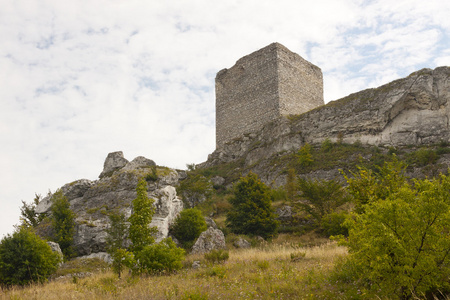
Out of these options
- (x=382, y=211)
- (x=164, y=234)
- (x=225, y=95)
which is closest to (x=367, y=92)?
(x=225, y=95)

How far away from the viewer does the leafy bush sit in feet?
38.7

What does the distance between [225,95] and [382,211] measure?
33.5 m

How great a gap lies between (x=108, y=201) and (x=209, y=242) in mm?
8025

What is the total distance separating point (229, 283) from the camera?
959cm

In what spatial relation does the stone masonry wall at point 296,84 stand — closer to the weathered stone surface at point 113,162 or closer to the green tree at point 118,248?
the weathered stone surface at point 113,162

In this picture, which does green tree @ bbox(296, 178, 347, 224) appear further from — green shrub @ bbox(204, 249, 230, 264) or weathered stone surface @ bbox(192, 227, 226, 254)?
green shrub @ bbox(204, 249, 230, 264)

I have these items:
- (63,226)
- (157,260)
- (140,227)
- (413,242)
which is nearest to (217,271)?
(157,260)

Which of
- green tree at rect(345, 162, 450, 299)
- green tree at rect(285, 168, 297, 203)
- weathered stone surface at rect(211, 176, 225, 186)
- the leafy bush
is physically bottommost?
the leafy bush

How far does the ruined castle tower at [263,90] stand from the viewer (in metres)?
34.6

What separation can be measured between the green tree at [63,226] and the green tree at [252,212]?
8.16 metres

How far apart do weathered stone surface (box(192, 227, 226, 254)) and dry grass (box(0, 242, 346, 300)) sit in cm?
362

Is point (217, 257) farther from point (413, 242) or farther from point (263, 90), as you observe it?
point (263, 90)

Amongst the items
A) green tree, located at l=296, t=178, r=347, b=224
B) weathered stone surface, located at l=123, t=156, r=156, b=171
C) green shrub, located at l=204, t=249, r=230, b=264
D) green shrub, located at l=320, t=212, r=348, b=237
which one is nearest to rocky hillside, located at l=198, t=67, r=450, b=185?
green tree, located at l=296, t=178, r=347, b=224

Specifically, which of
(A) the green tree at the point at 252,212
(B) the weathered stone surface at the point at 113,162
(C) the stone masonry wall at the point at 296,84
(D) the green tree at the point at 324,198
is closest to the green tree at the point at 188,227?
(A) the green tree at the point at 252,212
